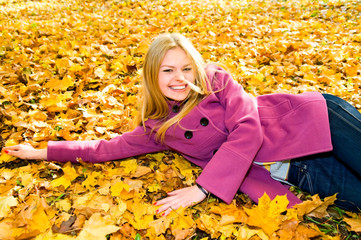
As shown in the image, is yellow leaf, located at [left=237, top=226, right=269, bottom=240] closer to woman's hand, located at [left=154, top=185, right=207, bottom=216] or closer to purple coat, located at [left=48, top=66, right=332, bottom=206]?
purple coat, located at [left=48, top=66, right=332, bottom=206]

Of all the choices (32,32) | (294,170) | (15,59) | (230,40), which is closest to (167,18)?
(230,40)

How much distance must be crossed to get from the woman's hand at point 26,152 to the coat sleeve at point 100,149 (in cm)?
7

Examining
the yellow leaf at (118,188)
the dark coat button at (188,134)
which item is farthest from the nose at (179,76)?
the yellow leaf at (118,188)

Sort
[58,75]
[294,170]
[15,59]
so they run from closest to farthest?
1. [294,170]
2. [58,75]
3. [15,59]

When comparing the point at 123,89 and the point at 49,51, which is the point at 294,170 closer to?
the point at 123,89

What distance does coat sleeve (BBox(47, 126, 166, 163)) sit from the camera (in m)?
2.10

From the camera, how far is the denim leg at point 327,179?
1.76m

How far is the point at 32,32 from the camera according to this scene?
474cm

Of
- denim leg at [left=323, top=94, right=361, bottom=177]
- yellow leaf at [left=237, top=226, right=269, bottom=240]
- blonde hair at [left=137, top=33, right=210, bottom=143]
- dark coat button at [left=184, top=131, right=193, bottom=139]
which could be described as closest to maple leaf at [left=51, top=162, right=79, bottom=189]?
blonde hair at [left=137, top=33, right=210, bottom=143]

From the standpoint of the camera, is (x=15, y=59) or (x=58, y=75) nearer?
(x=58, y=75)

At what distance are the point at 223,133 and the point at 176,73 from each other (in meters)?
0.53

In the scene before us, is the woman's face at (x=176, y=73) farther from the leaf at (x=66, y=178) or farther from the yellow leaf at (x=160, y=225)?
the leaf at (x=66, y=178)

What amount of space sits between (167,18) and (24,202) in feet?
17.6

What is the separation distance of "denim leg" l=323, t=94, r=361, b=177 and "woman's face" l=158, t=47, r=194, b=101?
976 millimetres
